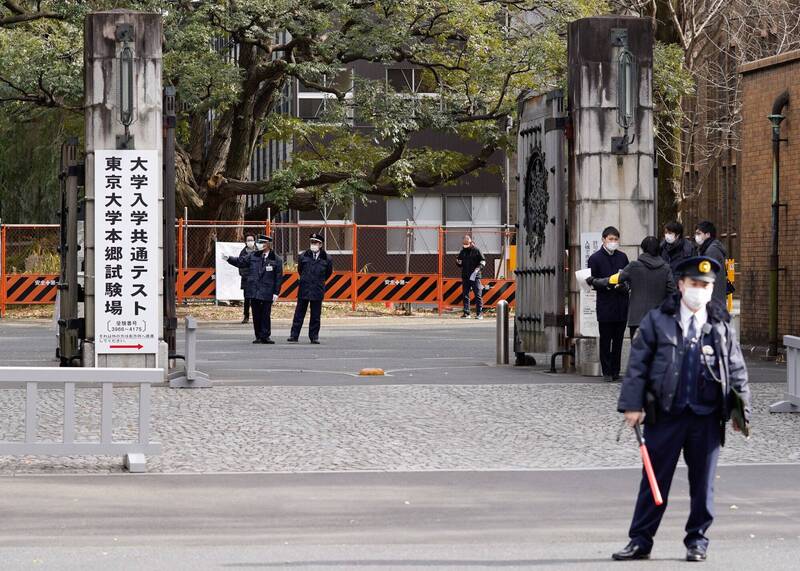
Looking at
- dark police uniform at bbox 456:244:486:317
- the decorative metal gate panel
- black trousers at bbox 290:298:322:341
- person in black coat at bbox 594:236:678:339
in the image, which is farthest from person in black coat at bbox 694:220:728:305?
dark police uniform at bbox 456:244:486:317

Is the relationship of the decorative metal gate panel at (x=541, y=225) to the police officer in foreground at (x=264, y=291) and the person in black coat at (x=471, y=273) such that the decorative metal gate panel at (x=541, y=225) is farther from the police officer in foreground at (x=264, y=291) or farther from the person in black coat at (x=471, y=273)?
the person in black coat at (x=471, y=273)

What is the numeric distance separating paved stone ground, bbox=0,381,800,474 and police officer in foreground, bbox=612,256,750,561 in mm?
3940

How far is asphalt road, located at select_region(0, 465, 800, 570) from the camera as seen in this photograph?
853 cm

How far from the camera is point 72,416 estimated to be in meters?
12.2

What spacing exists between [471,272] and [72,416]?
88.3 ft

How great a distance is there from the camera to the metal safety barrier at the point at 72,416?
39.5 ft

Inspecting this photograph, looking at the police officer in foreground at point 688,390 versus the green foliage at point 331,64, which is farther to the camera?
the green foliage at point 331,64

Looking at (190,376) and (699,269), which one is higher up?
(699,269)

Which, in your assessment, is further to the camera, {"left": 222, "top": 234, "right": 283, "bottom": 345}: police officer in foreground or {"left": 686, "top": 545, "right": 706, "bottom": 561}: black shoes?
{"left": 222, "top": 234, "right": 283, "bottom": 345}: police officer in foreground

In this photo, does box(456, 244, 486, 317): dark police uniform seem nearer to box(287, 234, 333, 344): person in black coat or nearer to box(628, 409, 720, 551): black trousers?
box(287, 234, 333, 344): person in black coat

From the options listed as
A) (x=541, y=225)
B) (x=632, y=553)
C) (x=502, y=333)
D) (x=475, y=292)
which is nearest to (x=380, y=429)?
(x=632, y=553)

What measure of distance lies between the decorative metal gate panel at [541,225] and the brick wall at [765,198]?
4035 mm

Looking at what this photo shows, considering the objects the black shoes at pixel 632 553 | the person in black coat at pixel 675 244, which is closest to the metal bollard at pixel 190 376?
the person in black coat at pixel 675 244

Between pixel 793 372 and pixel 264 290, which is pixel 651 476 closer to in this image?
pixel 793 372
